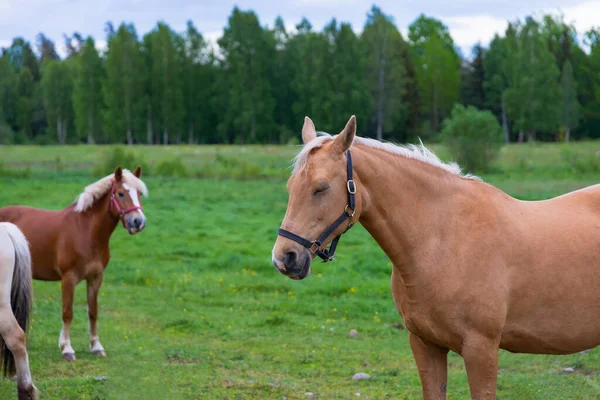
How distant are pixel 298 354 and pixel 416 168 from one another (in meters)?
4.06

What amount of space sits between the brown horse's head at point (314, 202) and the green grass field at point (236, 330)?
9.35 ft

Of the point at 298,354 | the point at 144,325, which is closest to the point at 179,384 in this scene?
the point at 298,354

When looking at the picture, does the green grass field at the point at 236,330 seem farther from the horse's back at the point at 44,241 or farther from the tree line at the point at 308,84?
the tree line at the point at 308,84

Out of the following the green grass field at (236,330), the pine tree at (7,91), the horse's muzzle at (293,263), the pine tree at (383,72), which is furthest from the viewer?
the pine tree at (7,91)

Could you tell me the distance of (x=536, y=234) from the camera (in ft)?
13.2

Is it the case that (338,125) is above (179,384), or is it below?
above

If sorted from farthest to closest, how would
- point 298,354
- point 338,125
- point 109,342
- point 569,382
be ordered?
1. point 338,125
2. point 109,342
3. point 298,354
4. point 569,382

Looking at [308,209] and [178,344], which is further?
[178,344]

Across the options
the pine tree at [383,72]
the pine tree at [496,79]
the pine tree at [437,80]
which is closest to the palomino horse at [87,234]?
the pine tree at [383,72]

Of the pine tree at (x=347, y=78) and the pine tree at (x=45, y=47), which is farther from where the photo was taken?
the pine tree at (x=45, y=47)

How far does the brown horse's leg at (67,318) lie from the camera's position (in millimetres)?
7496

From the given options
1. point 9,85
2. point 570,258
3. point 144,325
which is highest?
point 9,85

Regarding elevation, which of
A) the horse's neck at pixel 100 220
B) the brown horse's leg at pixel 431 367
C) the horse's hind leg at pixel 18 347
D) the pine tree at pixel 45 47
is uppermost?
the pine tree at pixel 45 47

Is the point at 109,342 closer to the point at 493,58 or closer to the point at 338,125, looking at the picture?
the point at 338,125
